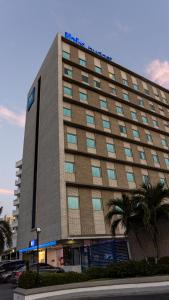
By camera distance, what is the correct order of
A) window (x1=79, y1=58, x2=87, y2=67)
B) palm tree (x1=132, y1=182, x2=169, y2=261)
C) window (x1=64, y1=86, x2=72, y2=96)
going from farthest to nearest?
window (x1=79, y1=58, x2=87, y2=67) → window (x1=64, y1=86, x2=72, y2=96) → palm tree (x1=132, y1=182, x2=169, y2=261)

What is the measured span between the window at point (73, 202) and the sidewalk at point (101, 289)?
19235 millimetres

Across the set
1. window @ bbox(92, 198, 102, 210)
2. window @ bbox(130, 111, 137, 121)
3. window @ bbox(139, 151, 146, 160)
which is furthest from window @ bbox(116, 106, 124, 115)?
window @ bbox(92, 198, 102, 210)

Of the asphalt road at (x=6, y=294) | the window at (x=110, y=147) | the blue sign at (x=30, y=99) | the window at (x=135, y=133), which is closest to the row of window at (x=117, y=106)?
the window at (x=135, y=133)

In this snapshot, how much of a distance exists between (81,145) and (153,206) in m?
21.1

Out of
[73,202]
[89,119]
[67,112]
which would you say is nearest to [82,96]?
A: [89,119]

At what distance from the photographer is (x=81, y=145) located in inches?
1563

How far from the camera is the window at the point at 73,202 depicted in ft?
113

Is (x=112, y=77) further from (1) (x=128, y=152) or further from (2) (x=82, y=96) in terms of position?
(1) (x=128, y=152)

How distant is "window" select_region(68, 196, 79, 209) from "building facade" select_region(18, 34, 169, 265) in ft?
0.45

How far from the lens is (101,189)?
38.8 meters

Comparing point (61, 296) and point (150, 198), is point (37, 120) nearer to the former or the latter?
point (150, 198)

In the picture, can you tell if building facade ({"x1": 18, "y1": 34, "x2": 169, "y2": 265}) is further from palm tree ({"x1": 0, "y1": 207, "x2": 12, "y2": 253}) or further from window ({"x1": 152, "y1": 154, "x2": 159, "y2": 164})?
palm tree ({"x1": 0, "y1": 207, "x2": 12, "y2": 253})

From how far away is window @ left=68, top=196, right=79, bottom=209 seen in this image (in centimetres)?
3441

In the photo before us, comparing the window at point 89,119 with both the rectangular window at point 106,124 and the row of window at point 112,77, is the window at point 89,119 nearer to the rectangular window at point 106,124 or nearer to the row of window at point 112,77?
the rectangular window at point 106,124
